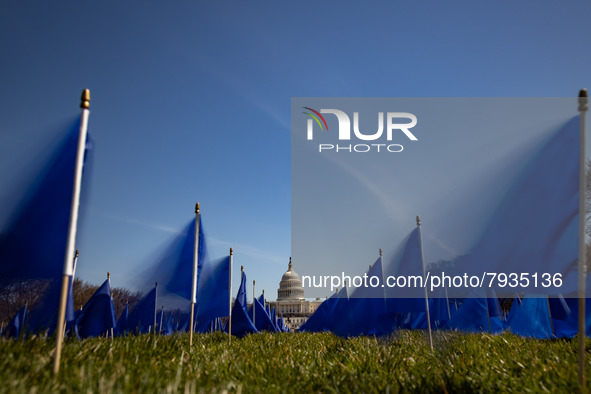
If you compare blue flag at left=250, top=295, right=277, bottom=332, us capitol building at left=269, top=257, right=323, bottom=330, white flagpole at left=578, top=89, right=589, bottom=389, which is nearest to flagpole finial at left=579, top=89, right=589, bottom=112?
white flagpole at left=578, top=89, right=589, bottom=389

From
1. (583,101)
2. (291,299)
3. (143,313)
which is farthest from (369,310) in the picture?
(291,299)

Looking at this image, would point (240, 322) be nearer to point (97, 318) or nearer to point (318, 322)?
point (318, 322)

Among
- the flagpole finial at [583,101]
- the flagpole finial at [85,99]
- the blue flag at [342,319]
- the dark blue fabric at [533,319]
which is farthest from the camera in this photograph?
the dark blue fabric at [533,319]

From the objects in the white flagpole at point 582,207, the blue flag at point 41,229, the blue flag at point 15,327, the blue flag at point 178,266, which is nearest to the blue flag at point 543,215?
the white flagpole at point 582,207

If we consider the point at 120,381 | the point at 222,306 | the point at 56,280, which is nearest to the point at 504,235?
the point at 120,381

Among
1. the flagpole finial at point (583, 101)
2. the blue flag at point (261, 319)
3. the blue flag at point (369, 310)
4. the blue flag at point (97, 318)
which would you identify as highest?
the flagpole finial at point (583, 101)

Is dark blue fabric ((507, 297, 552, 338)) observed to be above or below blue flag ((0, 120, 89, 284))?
below

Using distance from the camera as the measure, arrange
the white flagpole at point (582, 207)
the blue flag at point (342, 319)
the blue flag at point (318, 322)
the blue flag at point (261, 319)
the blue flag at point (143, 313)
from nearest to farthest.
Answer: the white flagpole at point (582, 207) < the blue flag at point (342, 319) < the blue flag at point (143, 313) < the blue flag at point (318, 322) < the blue flag at point (261, 319)

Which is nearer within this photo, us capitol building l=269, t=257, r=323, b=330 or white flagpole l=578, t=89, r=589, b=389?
white flagpole l=578, t=89, r=589, b=389

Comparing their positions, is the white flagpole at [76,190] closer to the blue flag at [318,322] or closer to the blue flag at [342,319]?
the blue flag at [342,319]

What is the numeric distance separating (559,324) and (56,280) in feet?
48.4

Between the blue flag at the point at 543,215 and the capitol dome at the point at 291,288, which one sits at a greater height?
the blue flag at the point at 543,215

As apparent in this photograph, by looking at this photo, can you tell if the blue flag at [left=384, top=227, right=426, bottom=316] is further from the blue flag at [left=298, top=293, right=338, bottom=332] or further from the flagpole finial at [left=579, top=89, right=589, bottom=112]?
the flagpole finial at [left=579, top=89, right=589, bottom=112]

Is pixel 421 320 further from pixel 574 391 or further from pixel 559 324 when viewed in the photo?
pixel 574 391
